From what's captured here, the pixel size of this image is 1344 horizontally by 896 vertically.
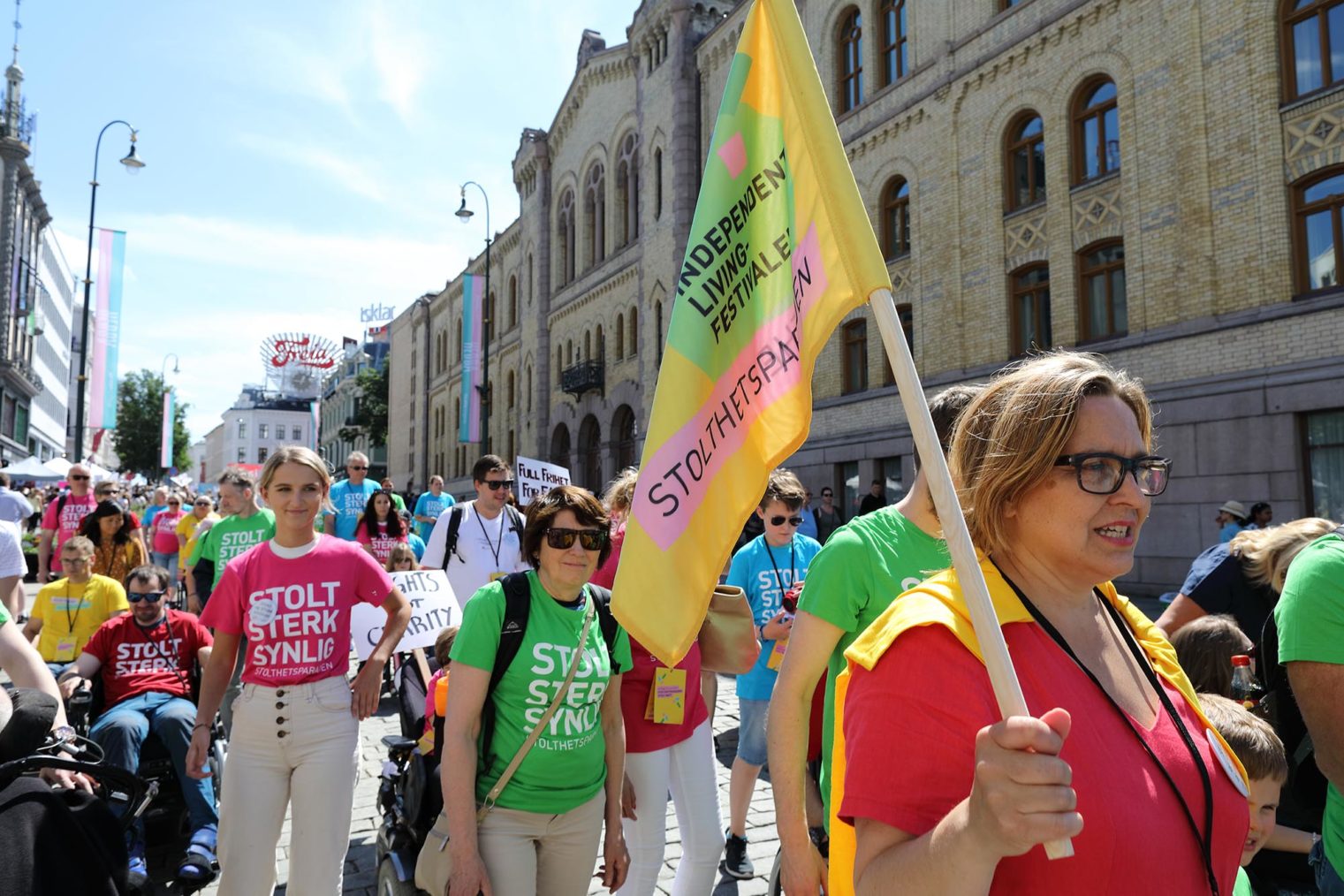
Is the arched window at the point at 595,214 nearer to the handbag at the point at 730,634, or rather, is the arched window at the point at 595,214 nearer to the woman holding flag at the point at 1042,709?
the handbag at the point at 730,634

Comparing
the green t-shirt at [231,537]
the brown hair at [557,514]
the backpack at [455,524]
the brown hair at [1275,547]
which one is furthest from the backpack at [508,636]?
the green t-shirt at [231,537]

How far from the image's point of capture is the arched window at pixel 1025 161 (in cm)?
1694

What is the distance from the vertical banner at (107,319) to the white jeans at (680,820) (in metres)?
21.3

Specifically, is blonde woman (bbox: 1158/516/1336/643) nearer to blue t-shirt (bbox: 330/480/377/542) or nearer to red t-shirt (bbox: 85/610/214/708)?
red t-shirt (bbox: 85/610/214/708)

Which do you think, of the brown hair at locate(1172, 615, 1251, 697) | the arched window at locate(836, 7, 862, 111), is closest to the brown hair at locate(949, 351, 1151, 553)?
the brown hair at locate(1172, 615, 1251, 697)

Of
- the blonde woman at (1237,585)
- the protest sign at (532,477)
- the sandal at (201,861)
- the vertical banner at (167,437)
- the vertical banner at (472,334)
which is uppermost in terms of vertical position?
the vertical banner at (472,334)

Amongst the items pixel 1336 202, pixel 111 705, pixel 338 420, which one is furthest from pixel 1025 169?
pixel 338 420

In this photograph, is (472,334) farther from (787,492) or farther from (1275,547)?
(1275,547)

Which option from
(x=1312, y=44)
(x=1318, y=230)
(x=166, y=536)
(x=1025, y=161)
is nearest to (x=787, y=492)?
(x=166, y=536)

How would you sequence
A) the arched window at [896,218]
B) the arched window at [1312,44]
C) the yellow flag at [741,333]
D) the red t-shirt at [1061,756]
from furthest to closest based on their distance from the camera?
the arched window at [896,218], the arched window at [1312,44], the yellow flag at [741,333], the red t-shirt at [1061,756]

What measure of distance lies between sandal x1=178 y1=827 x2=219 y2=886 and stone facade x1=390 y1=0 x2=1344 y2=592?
45.0ft

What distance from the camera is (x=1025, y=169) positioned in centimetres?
1730

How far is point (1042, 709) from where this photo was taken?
1.52 meters

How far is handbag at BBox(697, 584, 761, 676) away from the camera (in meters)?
4.12
